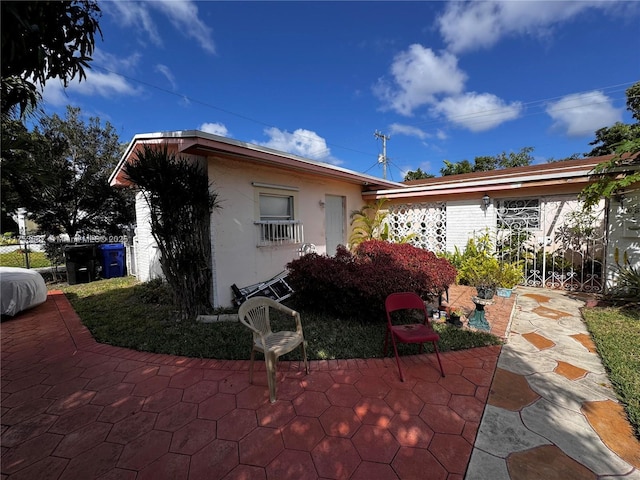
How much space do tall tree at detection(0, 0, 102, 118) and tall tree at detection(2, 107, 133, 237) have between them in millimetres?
9576

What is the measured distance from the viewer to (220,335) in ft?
14.1

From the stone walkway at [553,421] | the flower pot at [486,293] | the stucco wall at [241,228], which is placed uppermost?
the stucco wall at [241,228]

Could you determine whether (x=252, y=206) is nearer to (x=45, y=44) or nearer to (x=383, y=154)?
(x=45, y=44)

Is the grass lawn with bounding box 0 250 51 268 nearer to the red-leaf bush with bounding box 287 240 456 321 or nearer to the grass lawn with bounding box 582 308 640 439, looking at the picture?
the red-leaf bush with bounding box 287 240 456 321

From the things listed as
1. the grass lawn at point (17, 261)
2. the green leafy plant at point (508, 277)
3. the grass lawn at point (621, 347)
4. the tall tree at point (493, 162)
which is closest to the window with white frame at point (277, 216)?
the green leafy plant at point (508, 277)

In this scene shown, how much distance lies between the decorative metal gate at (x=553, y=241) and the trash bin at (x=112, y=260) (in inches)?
514

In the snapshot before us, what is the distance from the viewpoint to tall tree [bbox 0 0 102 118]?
6.12 feet

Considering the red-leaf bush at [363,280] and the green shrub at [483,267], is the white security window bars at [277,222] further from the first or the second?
the green shrub at [483,267]

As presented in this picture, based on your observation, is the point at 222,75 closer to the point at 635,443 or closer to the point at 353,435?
the point at 353,435

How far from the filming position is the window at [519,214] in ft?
24.3

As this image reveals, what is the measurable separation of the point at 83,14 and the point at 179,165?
2548 mm

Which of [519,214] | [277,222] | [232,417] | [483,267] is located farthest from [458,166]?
[232,417]

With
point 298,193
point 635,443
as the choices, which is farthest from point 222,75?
point 635,443

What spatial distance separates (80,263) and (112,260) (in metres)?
0.97
